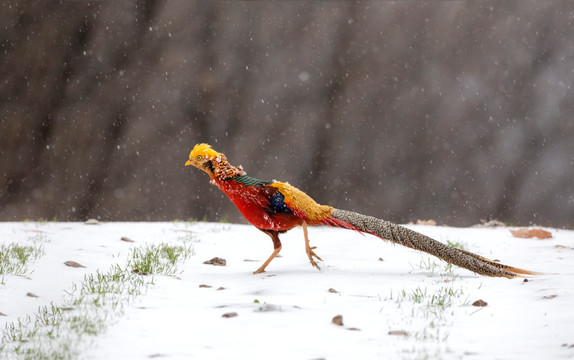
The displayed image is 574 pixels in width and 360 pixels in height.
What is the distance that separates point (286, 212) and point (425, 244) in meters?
1.32

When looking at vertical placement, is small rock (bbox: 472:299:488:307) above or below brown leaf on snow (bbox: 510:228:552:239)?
below

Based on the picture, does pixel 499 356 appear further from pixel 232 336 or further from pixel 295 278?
pixel 295 278

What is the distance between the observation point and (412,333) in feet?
11.4

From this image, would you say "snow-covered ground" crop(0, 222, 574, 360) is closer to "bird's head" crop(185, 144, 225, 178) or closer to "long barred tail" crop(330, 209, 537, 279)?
"long barred tail" crop(330, 209, 537, 279)

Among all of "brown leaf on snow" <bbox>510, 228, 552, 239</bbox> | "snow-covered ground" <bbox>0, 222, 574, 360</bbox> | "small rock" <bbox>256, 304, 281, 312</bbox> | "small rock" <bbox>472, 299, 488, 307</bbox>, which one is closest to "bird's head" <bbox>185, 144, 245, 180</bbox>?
"snow-covered ground" <bbox>0, 222, 574, 360</bbox>

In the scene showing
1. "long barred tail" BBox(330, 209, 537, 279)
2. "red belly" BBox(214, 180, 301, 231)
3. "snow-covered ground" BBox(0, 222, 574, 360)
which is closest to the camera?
"snow-covered ground" BBox(0, 222, 574, 360)

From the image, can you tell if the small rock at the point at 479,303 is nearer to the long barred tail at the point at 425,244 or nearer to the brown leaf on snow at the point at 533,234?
the long barred tail at the point at 425,244

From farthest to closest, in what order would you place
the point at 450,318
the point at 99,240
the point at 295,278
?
1. the point at 99,240
2. the point at 295,278
3. the point at 450,318

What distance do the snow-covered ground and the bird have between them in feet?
1.08

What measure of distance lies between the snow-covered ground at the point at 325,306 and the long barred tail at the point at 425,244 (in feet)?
0.41

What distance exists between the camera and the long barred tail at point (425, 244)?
16.6 feet

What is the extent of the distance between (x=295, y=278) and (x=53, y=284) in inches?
82.2

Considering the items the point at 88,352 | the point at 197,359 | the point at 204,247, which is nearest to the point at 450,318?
the point at 197,359

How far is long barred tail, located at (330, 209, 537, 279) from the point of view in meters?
5.05
